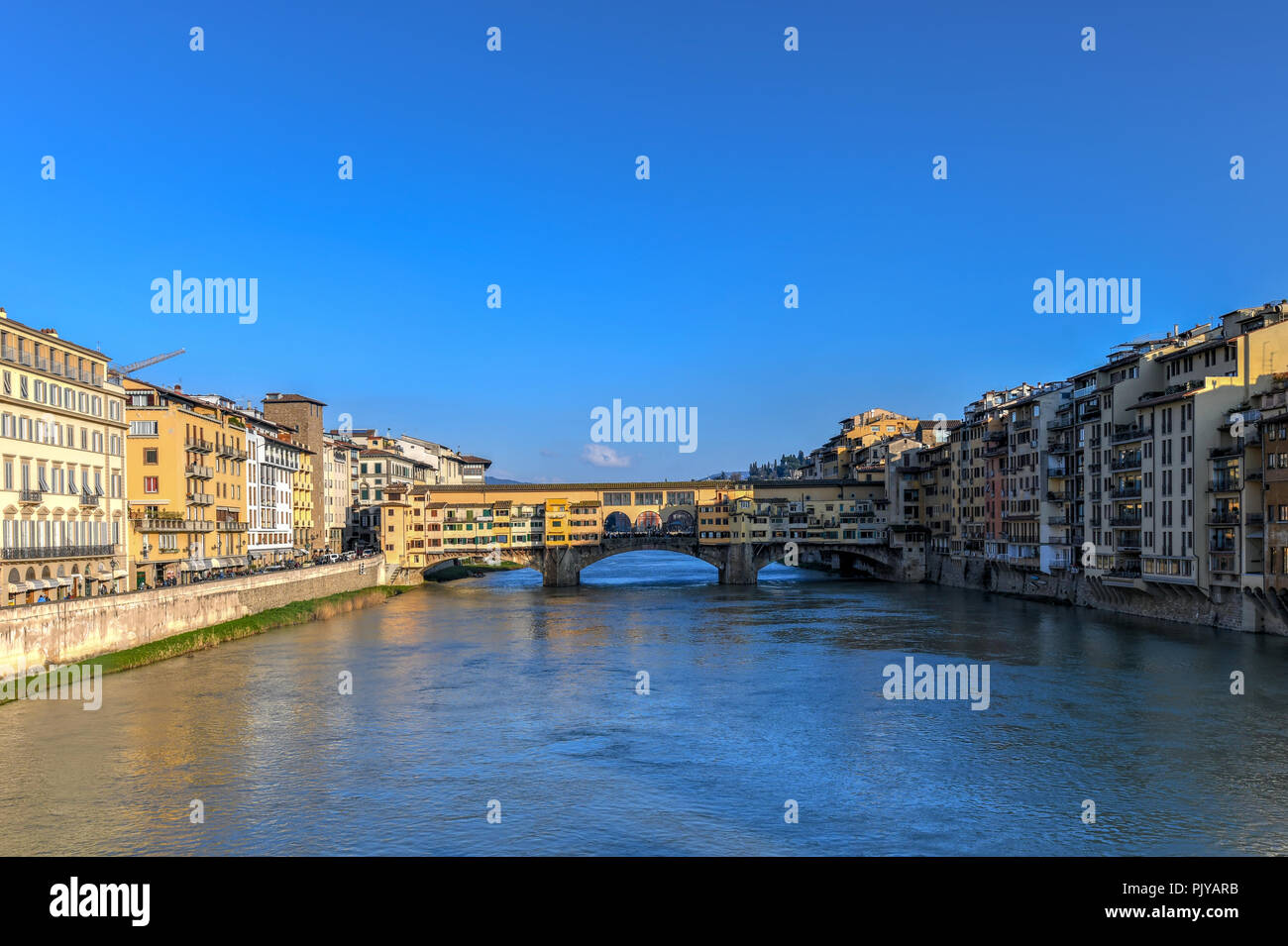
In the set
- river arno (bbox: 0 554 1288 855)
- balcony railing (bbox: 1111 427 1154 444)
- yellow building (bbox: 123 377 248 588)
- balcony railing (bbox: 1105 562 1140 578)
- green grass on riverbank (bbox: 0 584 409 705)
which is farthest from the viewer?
yellow building (bbox: 123 377 248 588)

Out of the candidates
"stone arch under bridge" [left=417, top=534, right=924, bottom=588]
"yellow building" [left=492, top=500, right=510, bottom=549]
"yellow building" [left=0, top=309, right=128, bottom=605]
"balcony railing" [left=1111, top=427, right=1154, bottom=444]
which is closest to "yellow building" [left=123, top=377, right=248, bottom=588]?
"yellow building" [left=0, top=309, right=128, bottom=605]

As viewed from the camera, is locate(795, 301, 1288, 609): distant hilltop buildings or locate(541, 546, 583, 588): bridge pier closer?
locate(795, 301, 1288, 609): distant hilltop buildings

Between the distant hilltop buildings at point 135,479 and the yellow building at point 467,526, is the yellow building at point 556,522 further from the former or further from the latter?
the distant hilltop buildings at point 135,479

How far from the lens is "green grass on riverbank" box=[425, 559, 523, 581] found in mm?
107250

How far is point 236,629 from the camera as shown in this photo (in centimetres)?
5425

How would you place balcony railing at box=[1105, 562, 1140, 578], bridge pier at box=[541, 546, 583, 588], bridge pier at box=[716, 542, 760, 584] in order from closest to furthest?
balcony railing at box=[1105, 562, 1140, 578] → bridge pier at box=[541, 546, 583, 588] → bridge pier at box=[716, 542, 760, 584]

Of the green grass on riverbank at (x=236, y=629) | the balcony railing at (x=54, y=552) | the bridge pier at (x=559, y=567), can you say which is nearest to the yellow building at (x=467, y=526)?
the bridge pier at (x=559, y=567)

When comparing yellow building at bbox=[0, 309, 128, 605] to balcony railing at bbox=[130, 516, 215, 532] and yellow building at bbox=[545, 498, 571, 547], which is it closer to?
balcony railing at bbox=[130, 516, 215, 532]

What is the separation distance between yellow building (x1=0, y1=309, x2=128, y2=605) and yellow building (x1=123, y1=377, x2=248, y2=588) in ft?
20.3

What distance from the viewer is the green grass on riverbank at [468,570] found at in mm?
107250

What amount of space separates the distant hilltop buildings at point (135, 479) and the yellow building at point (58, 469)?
7 cm
